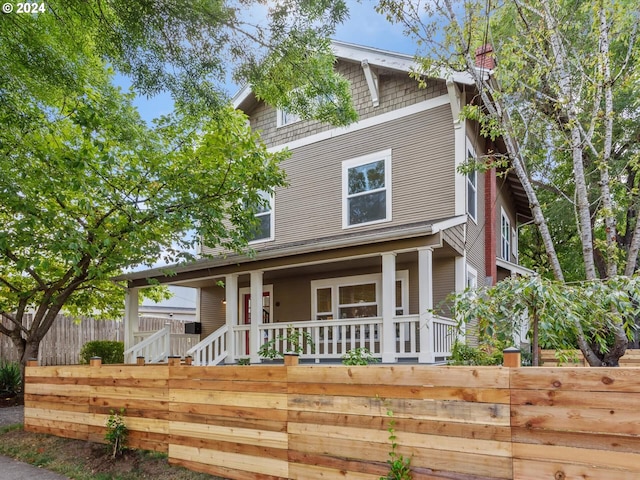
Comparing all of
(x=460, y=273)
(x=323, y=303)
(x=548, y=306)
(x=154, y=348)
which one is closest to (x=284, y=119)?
(x=323, y=303)

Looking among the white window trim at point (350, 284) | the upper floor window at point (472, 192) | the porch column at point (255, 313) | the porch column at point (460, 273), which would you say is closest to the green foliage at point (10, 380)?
the porch column at point (255, 313)

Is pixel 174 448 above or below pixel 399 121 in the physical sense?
below

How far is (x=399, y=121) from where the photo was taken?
1063 cm

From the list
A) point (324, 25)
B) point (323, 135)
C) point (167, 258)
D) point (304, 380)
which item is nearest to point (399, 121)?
point (323, 135)

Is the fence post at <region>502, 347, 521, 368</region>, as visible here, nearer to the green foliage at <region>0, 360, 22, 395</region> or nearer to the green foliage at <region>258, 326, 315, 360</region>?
the green foliage at <region>258, 326, 315, 360</region>

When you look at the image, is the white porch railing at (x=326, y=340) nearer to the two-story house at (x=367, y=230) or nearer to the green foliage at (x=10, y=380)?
the two-story house at (x=367, y=230)

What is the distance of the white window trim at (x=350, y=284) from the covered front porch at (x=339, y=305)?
0.9 inches

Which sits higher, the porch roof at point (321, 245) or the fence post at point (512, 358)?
the porch roof at point (321, 245)

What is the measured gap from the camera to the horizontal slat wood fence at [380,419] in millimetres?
3221

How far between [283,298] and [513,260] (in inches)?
338

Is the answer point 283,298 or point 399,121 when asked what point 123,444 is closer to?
point 283,298

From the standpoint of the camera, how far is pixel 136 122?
906cm

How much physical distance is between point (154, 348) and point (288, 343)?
354cm

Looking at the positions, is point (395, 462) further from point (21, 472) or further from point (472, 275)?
point (472, 275)
